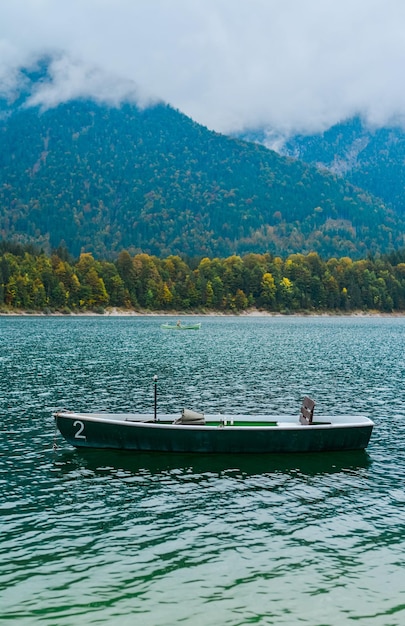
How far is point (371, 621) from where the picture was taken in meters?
16.1

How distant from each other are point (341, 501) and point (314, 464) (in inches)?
236

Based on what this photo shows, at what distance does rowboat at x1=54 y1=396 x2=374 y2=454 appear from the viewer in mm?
31828

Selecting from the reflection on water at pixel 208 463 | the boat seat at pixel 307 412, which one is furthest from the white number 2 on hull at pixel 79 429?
the boat seat at pixel 307 412

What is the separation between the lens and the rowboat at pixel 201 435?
3183 cm

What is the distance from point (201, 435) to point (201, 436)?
0.22ft

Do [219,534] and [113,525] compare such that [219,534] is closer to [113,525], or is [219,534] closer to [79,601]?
[113,525]

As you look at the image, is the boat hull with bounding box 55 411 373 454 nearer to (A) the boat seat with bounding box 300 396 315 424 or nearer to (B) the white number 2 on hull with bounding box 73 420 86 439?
(B) the white number 2 on hull with bounding box 73 420 86 439

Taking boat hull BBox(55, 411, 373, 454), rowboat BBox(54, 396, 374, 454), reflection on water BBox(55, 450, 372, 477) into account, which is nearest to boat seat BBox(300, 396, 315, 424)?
rowboat BBox(54, 396, 374, 454)

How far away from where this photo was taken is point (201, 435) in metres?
31.8

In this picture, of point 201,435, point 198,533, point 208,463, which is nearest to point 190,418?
point 201,435

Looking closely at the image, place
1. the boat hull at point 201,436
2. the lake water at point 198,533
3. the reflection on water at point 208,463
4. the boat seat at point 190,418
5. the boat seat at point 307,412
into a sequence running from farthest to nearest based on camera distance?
the boat seat at point 307,412, the boat seat at point 190,418, the boat hull at point 201,436, the reflection on water at point 208,463, the lake water at point 198,533

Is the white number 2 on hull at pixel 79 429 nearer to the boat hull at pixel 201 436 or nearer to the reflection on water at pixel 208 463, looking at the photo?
the boat hull at pixel 201 436

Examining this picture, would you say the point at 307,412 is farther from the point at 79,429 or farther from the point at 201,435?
the point at 79,429

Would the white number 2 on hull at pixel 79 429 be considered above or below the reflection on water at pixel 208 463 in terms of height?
above
